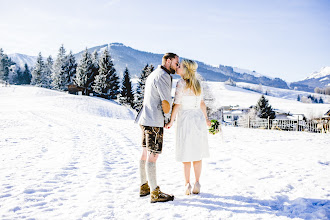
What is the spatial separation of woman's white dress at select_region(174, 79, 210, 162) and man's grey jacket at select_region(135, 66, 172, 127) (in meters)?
0.34

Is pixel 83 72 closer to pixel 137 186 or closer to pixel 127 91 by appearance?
pixel 127 91

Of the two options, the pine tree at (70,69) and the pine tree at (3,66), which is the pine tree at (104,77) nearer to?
the pine tree at (70,69)

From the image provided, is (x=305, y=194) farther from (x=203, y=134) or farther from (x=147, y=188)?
(x=147, y=188)

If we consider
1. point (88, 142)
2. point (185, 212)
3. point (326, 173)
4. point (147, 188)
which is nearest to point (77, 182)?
point (147, 188)

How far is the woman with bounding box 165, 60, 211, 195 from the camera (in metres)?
3.66

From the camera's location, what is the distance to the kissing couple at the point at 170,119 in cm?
341

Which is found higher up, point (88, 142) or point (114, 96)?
point (114, 96)

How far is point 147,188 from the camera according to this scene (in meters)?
3.70

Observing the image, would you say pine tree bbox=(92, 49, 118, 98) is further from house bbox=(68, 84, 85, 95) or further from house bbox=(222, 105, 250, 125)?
house bbox=(222, 105, 250, 125)

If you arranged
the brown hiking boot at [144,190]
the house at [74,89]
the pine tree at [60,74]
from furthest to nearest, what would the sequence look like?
the pine tree at [60,74] → the house at [74,89] → the brown hiking boot at [144,190]

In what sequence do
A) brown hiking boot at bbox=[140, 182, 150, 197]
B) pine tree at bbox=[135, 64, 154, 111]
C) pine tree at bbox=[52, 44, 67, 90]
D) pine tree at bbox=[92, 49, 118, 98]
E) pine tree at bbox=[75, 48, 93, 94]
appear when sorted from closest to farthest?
brown hiking boot at bbox=[140, 182, 150, 197], pine tree at bbox=[135, 64, 154, 111], pine tree at bbox=[92, 49, 118, 98], pine tree at bbox=[75, 48, 93, 94], pine tree at bbox=[52, 44, 67, 90]

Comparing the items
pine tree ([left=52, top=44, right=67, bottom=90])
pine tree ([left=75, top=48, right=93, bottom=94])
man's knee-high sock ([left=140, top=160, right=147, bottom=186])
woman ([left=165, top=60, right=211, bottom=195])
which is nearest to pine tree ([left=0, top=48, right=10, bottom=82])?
pine tree ([left=52, top=44, right=67, bottom=90])

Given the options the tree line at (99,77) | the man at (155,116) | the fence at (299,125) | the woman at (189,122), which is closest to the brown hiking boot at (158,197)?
the man at (155,116)

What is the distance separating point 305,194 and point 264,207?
3.14ft
